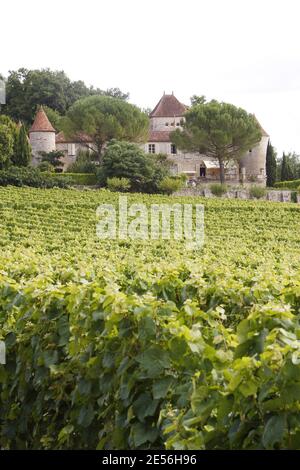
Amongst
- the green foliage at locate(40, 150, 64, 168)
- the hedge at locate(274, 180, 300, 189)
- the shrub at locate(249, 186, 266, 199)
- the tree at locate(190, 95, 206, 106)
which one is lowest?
the shrub at locate(249, 186, 266, 199)

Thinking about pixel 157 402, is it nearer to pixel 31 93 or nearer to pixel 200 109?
pixel 200 109

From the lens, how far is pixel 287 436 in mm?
3266

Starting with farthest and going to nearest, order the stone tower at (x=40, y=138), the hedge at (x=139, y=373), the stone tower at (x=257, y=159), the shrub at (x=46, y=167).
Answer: the stone tower at (x=257, y=159) → the stone tower at (x=40, y=138) → the shrub at (x=46, y=167) → the hedge at (x=139, y=373)

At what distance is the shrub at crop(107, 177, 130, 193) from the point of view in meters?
50.7

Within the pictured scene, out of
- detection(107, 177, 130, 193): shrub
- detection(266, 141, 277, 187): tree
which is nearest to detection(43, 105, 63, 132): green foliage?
detection(266, 141, 277, 187): tree

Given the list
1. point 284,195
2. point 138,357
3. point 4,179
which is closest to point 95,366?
point 138,357

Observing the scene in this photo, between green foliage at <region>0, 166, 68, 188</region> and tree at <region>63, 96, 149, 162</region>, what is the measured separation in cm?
1313

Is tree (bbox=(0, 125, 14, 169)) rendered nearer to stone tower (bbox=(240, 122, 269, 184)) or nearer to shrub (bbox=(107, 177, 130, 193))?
shrub (bbox=(107, 177, 130, 193))

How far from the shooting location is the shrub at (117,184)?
166ft

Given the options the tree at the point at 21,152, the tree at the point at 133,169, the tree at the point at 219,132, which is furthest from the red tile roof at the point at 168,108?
the tree at the point at 21,152

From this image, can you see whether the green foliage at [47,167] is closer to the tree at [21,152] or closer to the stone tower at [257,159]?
the tree at [21,152]

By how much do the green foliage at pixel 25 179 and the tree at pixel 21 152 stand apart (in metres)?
5.17

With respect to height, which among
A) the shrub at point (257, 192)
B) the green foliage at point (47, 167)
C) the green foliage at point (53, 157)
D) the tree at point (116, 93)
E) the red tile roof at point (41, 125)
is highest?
the tree at point (116, 93)

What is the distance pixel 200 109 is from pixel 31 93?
22.2m
